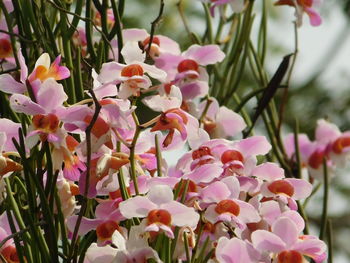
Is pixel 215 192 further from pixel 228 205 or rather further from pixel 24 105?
pixel 24 105

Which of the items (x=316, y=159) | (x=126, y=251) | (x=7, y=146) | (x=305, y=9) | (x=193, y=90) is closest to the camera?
(x=126, y=251)

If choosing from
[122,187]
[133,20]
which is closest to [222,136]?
[122,187]

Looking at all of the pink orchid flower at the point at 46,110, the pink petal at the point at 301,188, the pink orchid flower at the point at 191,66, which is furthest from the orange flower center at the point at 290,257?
the pink orchid flower at the point at 191,66

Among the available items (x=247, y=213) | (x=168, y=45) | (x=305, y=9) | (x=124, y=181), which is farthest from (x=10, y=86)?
(x=305, y=9)

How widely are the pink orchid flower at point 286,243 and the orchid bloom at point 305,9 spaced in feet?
1.55

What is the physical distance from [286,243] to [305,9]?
517 millimetres

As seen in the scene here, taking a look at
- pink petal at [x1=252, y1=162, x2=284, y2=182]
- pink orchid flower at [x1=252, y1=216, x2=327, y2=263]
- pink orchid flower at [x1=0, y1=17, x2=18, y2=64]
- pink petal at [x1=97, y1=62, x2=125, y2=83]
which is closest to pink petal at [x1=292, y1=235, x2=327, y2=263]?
pink orchid flower at [x1=252, y1=216, x2=327, y2=263]

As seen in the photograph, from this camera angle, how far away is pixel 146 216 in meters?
0.79

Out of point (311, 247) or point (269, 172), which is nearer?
point (311, 247)

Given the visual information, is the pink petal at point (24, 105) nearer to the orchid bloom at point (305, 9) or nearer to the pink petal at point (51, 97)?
the pink petal at point (51, 97)

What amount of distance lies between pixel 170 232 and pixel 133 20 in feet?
6.15

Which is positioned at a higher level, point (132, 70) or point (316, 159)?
point (132, 70)

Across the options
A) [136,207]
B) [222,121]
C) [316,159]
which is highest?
[136,207]

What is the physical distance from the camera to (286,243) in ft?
2.69
